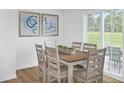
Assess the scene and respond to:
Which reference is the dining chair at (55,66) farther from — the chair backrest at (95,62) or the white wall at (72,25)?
the white wall at (72,25)

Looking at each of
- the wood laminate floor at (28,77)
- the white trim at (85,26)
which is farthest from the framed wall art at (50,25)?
the wood laminate floor at (28,77)

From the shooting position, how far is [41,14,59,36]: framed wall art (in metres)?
4.30

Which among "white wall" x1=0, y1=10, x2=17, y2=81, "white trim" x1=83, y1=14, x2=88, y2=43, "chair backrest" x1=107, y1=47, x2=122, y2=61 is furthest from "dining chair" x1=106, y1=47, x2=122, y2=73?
"white wall" x1=0, y1=10, x2=17, y2=81

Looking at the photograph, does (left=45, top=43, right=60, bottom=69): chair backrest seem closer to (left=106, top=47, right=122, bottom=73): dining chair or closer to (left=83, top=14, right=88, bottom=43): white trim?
(left=106, top=47, right=122, bottom=73): dining chair

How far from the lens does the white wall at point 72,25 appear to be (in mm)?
4125

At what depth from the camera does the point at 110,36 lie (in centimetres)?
345

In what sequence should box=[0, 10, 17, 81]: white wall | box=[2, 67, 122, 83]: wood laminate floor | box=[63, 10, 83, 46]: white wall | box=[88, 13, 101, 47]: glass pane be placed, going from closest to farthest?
1. box=[0, 10, 17, 81]: white wall
2. box=[2, 67, 122, 83]: wood laminate floor
3. box=[88, 13, 101, 47]: glass pane
4. box=[63, 10, 83, 46]: white wall

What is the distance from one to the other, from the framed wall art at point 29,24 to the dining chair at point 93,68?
87.3 inches

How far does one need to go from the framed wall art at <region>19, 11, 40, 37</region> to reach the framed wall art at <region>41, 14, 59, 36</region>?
215mm

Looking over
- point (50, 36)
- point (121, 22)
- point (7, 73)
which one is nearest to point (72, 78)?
point (7, 73)

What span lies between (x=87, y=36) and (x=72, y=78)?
2.05m
